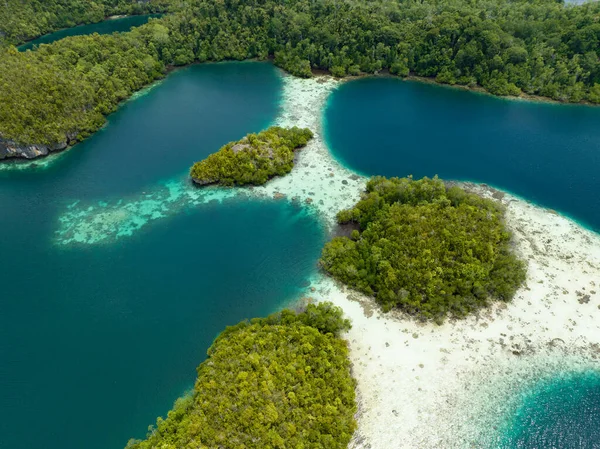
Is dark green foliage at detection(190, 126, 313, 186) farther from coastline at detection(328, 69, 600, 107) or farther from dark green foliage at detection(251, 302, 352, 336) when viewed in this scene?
coastline at detection(328, 69, 600, 107)

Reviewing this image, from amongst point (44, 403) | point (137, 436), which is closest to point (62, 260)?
point (44, 403)

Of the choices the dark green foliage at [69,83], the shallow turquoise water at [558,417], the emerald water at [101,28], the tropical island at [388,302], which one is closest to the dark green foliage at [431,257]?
the tropical island at [388,302]

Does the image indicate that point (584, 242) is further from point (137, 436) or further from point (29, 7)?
point (29, 7)

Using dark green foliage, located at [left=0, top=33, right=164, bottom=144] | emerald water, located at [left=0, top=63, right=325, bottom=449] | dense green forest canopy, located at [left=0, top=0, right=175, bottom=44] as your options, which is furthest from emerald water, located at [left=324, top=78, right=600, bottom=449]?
dense green forest canopy, located at [left=0, top=0, right=175, bottom=44]

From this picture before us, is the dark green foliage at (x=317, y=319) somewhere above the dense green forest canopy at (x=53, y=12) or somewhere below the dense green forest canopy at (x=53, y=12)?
below

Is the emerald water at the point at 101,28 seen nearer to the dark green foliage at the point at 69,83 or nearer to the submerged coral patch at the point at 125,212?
the dark green foliage at the point at 69,83
